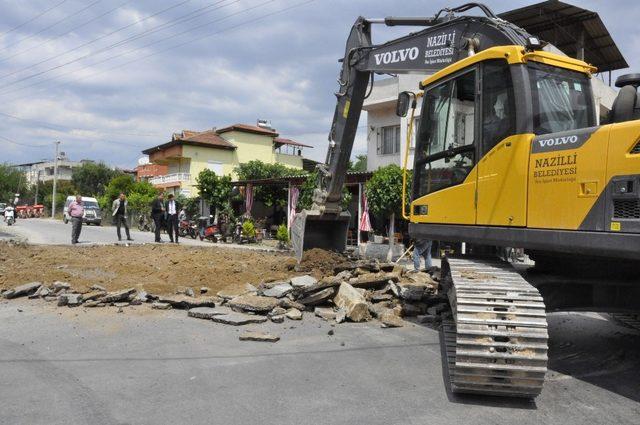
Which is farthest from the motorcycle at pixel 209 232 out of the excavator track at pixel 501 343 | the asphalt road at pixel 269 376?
the excavator track at pixel 501 343

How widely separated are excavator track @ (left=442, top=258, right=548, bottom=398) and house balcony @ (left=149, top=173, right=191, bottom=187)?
145 ft

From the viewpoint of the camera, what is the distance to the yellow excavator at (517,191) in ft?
14.3

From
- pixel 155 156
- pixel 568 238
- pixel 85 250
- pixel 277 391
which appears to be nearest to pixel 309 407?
pixel 277 391

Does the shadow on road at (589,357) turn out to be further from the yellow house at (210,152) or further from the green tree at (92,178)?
the green tree at (92,178)

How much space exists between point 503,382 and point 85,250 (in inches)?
461

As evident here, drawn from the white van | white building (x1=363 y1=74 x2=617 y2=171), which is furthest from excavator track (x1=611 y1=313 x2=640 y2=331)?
the white van

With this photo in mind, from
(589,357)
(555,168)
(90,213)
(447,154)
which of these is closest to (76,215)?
(447,154)

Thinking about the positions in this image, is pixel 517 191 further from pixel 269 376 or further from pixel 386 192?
pixel 386 192

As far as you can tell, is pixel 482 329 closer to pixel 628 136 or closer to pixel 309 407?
pixel 309 407

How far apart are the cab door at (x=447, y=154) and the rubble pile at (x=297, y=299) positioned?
1652 millimetres

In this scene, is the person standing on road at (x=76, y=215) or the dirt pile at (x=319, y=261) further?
the person standing on road at (x=76, y=215)

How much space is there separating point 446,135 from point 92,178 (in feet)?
246

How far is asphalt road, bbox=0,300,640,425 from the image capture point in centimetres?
416

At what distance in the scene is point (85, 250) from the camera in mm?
13492
